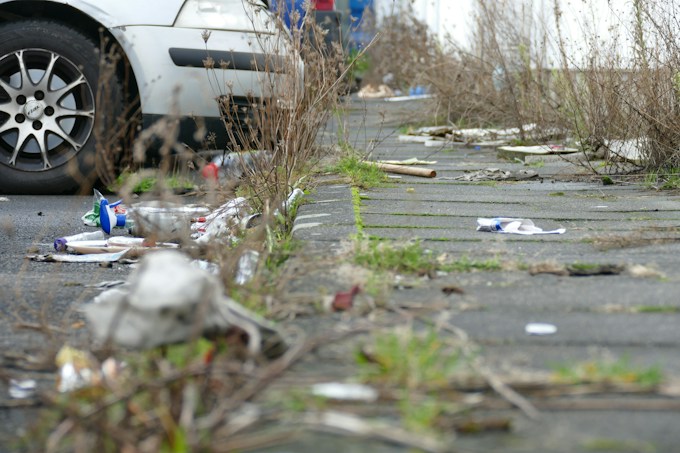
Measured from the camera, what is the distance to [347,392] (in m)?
2.09

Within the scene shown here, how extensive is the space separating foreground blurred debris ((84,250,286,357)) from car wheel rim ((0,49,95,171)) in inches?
155

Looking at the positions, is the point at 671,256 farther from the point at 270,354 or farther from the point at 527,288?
the point at 270,354

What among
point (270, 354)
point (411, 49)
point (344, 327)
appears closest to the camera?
point (270, 354)

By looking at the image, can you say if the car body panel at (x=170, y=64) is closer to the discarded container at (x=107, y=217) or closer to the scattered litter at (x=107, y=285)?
the discarded container at (x=107, y=217)

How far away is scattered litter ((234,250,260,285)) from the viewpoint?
11.0 feet

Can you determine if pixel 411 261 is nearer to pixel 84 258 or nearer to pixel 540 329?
pixel 540 329

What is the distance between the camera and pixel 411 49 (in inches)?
470

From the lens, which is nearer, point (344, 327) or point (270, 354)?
point (270, 354)

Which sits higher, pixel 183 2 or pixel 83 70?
pixel 183 2

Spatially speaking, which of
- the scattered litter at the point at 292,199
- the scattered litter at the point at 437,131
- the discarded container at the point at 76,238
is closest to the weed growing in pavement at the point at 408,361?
the scattered litter at the point at 292,199

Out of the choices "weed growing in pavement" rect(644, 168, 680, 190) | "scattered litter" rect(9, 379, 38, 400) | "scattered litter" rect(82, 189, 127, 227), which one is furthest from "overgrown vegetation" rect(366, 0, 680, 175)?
"scattered litter" rect(9, 379, 38, 400)

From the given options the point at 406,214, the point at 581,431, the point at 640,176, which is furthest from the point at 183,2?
the point at 581,431

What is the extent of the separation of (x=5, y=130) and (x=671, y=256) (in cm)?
392

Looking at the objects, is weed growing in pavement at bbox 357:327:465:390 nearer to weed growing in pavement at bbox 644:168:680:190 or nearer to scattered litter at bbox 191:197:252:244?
scattered litter at bbox 191:197:252:244
